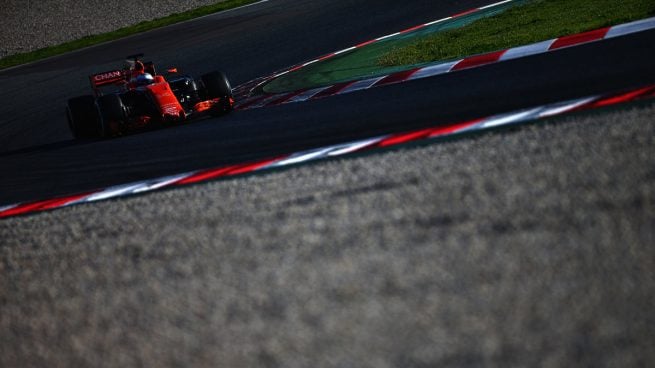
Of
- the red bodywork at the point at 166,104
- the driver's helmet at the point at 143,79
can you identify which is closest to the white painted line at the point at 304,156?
the red bodywork at the point at 166,104

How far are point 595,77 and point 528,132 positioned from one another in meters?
1.59

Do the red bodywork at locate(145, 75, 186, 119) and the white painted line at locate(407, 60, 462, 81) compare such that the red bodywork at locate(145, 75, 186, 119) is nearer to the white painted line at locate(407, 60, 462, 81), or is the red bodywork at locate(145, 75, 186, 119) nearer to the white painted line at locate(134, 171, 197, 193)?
the white painted line at locate(407, 60, 462, 81)

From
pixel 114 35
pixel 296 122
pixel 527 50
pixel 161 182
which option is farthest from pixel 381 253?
pixel 114 35

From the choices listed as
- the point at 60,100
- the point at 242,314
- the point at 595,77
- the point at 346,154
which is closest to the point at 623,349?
the point at 242,314

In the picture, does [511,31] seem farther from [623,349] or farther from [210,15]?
[210,15]

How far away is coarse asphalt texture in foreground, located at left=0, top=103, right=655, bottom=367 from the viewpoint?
2422mm

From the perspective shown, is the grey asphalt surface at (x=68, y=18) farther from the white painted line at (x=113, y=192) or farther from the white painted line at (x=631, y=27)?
the white painted line at (x=113, y=192)

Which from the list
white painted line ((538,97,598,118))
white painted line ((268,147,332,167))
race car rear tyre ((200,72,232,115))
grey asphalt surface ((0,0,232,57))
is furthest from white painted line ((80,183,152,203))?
grey asphalt surface ((0,0,232,57))

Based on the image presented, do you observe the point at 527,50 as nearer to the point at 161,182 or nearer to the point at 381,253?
the point at 161,182

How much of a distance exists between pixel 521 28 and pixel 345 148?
5.55 m

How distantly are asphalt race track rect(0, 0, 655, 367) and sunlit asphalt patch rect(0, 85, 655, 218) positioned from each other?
25 cm

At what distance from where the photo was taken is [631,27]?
8.06 m

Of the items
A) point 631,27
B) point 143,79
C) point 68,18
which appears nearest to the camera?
point 631,27

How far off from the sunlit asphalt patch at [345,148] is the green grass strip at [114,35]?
14499mm
